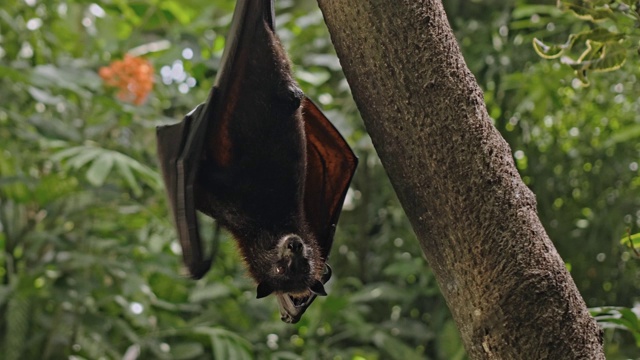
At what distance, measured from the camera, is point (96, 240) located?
3695 millimetres

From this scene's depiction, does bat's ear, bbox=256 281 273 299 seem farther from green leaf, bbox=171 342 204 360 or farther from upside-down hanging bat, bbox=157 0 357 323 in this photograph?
green leaf, bbox=171 342 204 360

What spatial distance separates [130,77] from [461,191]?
2328mm

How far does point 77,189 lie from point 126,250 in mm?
339

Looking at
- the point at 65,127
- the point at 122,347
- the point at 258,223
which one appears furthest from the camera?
the point at 122,347

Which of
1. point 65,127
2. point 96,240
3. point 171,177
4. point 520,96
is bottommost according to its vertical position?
point 96,240

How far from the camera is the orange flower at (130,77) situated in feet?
11.3

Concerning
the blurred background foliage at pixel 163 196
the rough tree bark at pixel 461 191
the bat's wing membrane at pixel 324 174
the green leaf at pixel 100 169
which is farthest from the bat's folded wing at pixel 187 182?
the blurred background foliage at pixel 163 196

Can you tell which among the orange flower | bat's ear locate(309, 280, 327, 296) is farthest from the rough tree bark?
the orange flower

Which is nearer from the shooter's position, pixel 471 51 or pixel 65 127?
pixel 65 127

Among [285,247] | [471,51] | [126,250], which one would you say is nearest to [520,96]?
[471,51]

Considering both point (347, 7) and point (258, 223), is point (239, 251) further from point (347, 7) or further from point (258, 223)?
point (347, 7)

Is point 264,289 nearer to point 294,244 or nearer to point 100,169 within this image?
point 294,244

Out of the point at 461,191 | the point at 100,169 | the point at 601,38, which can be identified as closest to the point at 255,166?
the point at 461,191

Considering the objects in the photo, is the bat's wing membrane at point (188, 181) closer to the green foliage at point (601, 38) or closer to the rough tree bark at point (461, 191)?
the rough tree bark at point (461, 191)
